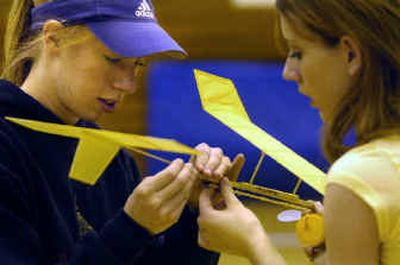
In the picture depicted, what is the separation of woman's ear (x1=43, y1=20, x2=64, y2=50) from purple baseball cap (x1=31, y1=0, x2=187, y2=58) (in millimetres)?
11

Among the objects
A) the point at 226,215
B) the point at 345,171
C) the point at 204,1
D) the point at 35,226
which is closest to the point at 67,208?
the point at 35,226

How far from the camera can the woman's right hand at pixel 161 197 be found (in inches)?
49.8

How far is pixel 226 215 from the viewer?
1.20 meters

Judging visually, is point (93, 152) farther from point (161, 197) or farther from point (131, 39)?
point (131, 39)

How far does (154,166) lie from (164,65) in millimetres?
578

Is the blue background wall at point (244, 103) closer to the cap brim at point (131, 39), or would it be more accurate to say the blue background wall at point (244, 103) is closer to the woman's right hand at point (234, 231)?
the cap brim at point (131, 39)

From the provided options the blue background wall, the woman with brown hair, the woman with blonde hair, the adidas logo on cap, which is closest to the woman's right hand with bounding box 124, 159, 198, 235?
the woman with blonde hair

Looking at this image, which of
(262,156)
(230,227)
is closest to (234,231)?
(230,227)

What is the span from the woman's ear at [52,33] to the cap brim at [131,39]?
55 mm

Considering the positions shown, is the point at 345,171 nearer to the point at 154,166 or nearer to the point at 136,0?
the point at 136,0

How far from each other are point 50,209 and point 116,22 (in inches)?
12.5

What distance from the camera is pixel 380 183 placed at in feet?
3.28

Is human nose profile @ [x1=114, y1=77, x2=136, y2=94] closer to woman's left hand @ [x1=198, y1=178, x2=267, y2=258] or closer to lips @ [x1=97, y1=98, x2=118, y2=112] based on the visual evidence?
lips @ [x1=97, y1=98, x2=118, y2=112]

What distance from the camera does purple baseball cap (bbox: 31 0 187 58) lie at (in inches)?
54.1
